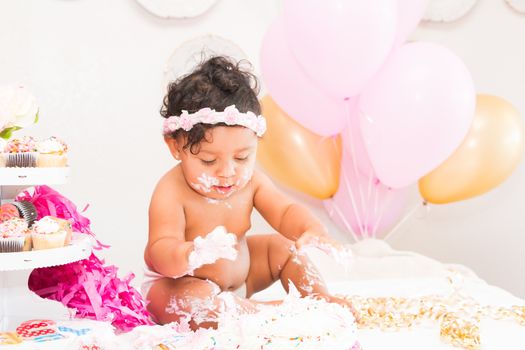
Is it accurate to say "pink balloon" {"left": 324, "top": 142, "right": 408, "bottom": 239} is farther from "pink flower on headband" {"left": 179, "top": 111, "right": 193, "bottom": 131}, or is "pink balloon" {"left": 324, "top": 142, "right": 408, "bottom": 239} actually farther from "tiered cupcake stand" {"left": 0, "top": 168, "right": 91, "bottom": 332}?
"tiered cupcake stand" {"left": 0, "top": 168, "right": 91, "bottom": 332}

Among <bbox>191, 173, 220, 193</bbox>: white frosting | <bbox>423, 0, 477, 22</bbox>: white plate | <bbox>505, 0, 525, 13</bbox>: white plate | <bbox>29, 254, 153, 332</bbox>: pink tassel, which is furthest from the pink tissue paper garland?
<bbox>505, 0, 525, 13</bbox>: white plate

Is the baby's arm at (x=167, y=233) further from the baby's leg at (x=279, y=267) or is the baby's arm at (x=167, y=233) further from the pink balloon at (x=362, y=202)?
the pink balloon at (x=362, y=202)

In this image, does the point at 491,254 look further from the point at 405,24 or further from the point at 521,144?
the point at 405,24

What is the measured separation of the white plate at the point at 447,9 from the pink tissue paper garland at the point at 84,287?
6.30 ft

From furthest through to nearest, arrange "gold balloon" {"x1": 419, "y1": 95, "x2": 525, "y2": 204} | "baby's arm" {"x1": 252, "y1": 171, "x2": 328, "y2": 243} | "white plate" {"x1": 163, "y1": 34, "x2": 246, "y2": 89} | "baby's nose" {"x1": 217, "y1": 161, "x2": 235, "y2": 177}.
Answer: "white plate" {"x1": 163, "y1": 34, "x2": 246, "y2": 89} < "gold balloon" {"x1": 419, "y1": 95, "x2": 525, "y2": 204} < "baby's arm" {"x1": 252, "y1": 171, "x2": 328, "y2": 243} < "baby's nose" {"x1": 217, "y1": 161, "x2": 235, "y2": 177}

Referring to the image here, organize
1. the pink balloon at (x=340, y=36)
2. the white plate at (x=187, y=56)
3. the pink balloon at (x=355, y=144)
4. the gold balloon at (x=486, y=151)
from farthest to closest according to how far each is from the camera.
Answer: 1. the white plate at (x=187, y=56)
2. the pink balloon at (x=355, y=144)
3. the gold balloon at (x=486, y=151)
4. the pink balloon at (x=340, y=36)

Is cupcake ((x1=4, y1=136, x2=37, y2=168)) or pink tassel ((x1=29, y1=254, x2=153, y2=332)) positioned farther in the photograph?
pink tassel ((x1=29, y1=254, x2=153, y2=332))

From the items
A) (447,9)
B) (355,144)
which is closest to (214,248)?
(355,144)

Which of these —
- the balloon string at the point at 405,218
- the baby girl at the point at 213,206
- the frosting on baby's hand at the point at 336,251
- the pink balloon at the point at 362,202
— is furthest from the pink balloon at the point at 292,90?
the frosting on baby's hand at the point at 336,251

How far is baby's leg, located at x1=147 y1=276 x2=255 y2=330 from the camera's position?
4.40 ft

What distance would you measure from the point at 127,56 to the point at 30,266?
1486 mm

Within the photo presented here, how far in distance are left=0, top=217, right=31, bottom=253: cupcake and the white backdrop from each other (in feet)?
4.27

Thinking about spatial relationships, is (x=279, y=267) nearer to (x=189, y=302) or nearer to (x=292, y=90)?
(x=189, y=302)

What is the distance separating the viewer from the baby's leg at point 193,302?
4.40ft
